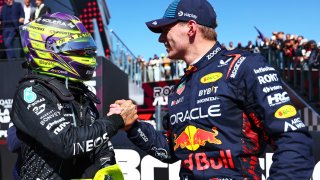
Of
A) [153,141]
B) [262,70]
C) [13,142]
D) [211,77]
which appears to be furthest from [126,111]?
[262,70]

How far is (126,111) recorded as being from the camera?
2.53 m

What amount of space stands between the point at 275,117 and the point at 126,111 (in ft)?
3.23

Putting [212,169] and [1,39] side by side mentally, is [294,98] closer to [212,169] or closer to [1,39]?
[1,39]

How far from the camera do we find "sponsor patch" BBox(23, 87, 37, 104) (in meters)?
2.31

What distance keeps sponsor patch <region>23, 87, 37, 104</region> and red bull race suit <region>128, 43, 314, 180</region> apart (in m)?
0.79

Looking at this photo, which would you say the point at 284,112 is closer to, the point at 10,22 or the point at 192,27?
the point at 192,27

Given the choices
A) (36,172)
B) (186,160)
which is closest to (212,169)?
(186,160)

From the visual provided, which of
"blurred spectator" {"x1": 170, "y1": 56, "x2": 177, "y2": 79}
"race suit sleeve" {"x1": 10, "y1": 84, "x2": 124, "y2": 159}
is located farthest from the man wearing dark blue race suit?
"blurred spectator" {"x1": 170, "y1": 56, "x2": 177, "y2": 79}

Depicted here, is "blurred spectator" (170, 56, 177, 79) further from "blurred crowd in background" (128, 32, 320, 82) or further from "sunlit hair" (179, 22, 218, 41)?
"sunlit hair" (179, 22, 218, 41)

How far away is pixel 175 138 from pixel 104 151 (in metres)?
0.55

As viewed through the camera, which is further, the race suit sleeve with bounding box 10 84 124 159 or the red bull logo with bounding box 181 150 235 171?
the race suit sleeve with bounding box 10 84 124 159

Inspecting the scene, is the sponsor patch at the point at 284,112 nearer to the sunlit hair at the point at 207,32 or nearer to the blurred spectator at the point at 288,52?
the sunlit hair at the point at 207,32

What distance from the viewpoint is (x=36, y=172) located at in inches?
92.0

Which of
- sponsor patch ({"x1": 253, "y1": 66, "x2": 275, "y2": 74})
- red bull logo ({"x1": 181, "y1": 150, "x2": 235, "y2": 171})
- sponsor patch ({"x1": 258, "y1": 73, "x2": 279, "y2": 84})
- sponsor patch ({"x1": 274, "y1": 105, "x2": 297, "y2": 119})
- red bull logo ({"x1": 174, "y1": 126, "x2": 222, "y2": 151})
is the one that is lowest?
red bull logo ({"x1": 181, "y1": 150, "x2": 235, "y2": 171})
